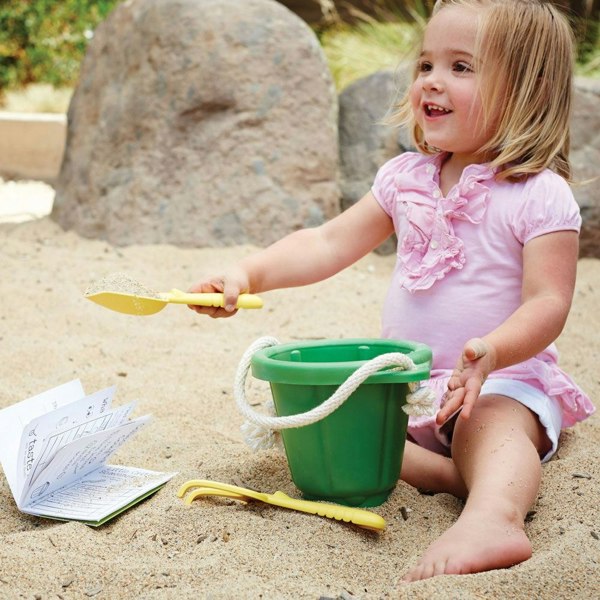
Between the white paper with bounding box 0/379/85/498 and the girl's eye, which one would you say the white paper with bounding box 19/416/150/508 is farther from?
the girl's eye

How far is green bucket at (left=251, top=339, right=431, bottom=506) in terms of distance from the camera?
4.33 feet

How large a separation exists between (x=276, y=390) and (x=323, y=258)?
45 cm

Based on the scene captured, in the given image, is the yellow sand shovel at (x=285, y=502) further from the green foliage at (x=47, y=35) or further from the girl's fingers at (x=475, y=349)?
the green foliage at (x=47, y=35)

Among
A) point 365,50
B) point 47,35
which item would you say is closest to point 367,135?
point 365,50

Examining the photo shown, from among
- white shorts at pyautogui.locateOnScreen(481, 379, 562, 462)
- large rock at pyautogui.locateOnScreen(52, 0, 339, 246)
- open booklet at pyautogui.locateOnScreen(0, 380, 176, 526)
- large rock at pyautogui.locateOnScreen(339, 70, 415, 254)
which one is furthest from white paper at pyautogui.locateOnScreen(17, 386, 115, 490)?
large rock at pyautogui.locateOnScreen(339, 70, 415, 254)

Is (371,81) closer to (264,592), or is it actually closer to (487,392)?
(487,392)

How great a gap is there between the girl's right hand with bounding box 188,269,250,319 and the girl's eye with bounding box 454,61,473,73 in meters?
0.53

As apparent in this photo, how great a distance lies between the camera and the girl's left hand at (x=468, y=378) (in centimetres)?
130

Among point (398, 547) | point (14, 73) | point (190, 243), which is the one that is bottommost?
point (14, 73)

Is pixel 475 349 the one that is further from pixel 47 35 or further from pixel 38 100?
pixel 47 35

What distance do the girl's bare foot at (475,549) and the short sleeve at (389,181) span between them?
2.33 feet

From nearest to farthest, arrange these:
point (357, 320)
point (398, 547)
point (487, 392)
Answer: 1. point (398, 547)
2. point (487, 392)
3. point (357, 320)

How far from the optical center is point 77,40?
7855mm

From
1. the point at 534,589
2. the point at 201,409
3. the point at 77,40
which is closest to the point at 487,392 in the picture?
the point at 534,589
